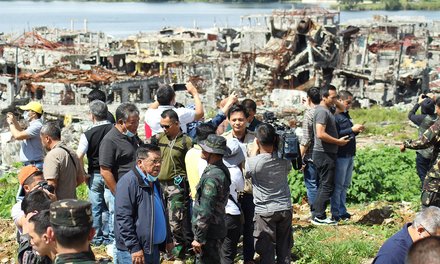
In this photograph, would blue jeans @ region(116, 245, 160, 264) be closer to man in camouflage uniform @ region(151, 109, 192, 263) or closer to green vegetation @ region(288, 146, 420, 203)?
man in camouflage uniform @ region(151, 109, 192, 263)

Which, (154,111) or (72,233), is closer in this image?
(72,233)

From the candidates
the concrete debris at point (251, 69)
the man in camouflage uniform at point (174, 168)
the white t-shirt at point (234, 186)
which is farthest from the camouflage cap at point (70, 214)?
the concrete debris at point (251, 69)

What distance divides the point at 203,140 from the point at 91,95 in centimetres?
267

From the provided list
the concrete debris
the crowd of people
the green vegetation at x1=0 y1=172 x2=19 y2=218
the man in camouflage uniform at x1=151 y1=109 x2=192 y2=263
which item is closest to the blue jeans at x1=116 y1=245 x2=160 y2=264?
the crowd of people

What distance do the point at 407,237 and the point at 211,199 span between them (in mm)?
1915

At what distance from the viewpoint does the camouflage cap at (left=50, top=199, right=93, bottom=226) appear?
3.92 metres

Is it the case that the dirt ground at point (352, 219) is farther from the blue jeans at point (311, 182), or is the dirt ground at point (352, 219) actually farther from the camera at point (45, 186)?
the camera at point (45, 186)

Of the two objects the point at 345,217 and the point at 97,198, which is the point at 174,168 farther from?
the point at 345,217

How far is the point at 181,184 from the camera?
705cm

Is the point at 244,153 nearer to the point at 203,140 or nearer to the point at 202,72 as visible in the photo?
the point at 203,140

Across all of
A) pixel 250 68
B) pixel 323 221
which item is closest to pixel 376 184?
pixel 323 221

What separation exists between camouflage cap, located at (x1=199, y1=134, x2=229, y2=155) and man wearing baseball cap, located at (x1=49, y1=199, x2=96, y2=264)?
2.12 m

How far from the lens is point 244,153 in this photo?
671 cm

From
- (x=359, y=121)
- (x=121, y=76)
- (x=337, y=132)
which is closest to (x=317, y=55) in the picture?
(x=121, y=76)
